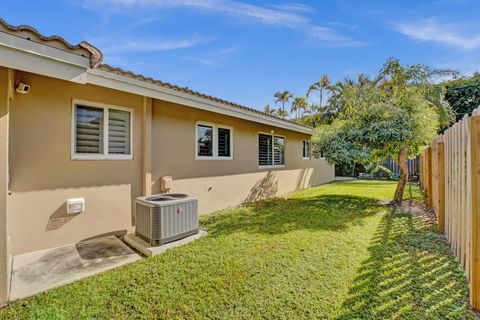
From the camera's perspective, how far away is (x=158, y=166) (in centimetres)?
596

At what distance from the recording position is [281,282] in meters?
3.23

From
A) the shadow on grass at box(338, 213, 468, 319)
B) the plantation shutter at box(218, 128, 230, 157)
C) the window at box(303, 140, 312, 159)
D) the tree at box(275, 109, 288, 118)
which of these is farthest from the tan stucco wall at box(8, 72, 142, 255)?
the tree at box(275, 109, 288, 118)

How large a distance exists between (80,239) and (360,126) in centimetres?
871

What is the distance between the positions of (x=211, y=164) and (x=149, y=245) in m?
3.54

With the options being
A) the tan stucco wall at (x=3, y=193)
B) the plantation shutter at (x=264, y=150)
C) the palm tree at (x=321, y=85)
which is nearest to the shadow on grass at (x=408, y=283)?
the tan stucco wall at (x=3, y=193)

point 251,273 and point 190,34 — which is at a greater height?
point 190,34

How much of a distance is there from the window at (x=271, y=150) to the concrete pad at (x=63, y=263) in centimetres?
661

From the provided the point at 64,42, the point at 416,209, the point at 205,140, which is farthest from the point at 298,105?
the point at 64,42

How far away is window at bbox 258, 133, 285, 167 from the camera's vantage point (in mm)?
10008

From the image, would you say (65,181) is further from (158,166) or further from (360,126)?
(360,126)

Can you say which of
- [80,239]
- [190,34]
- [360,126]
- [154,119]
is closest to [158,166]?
[154,119]

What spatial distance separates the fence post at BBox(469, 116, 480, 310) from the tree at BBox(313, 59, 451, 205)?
16.5 ft

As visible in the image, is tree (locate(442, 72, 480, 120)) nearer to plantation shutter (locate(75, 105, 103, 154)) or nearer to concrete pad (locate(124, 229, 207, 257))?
concrete pad (locate(124, 229, 207, 257))

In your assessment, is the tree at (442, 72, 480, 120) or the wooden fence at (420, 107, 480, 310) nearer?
the wooden fence at (420, 107, 480, 310)
